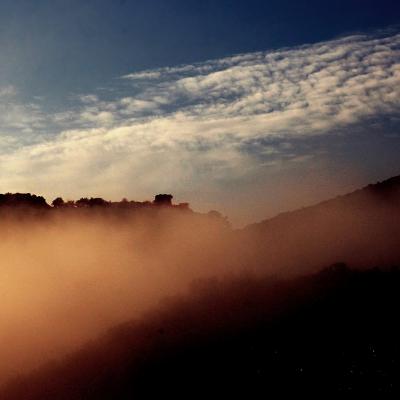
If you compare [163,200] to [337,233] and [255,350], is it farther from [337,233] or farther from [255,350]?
[255,350]

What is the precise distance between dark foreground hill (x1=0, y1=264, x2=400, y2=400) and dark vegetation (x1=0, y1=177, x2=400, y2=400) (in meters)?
0.05

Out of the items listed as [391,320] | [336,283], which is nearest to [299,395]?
[391,320]

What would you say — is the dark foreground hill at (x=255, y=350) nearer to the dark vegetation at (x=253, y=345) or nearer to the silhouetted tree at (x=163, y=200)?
the dark vegetation at (x=253, y=345)

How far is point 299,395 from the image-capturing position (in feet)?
69.5

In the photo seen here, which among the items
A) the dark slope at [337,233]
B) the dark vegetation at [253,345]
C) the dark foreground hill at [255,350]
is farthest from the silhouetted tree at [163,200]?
the dark foreground hill at [255,350]

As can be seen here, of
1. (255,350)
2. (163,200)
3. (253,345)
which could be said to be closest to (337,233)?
(253,345)

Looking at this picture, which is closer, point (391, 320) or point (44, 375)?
point (391, 320)

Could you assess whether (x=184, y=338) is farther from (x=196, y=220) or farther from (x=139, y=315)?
(x=196, y=220)

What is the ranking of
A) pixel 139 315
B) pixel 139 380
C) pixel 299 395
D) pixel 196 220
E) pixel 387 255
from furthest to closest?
pixel 196 220
pixel 387 255
pixel 139 315
pixel 139 380
pixel 299 395

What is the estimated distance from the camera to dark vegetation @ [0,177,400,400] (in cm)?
2250

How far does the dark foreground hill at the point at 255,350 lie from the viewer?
22359mm

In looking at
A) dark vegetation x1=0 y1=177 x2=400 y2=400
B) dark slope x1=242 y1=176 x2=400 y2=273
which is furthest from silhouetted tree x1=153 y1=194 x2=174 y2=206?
dark vegetation x1=0 y1=177 x2=400 y2=400

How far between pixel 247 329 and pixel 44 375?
11.6 m

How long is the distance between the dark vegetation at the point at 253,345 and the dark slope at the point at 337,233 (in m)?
3.12
